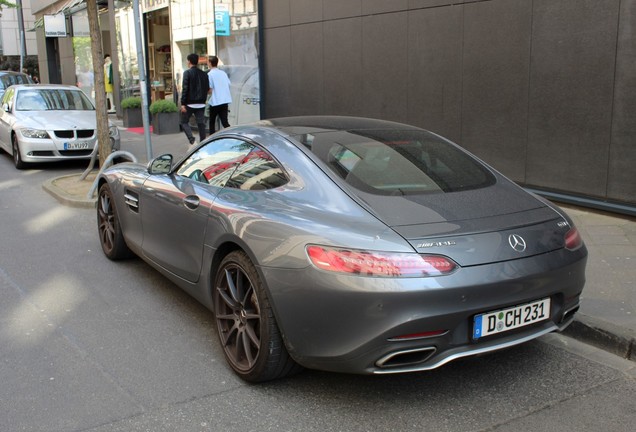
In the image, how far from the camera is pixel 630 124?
22.7ft

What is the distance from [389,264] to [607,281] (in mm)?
2984

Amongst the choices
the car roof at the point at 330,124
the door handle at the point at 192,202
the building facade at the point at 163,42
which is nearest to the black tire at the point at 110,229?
the door handle at the point at 192,202

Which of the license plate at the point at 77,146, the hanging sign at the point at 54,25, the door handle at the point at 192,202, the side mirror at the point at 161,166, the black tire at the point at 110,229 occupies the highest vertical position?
the hanging sign at the point at 54,25

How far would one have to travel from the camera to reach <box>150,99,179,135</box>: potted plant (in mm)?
16297

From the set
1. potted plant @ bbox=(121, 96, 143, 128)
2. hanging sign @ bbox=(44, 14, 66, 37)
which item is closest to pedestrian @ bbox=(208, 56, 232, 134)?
potted plant @ bbox=(121, 96, 143, 128)

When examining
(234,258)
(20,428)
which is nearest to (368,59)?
(234,258)

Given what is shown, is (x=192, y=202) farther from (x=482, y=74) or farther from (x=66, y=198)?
(x=482, y=74)

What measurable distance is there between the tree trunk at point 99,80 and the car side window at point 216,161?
5.64 m

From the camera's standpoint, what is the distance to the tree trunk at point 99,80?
383 inches

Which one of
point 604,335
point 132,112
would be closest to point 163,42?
point 132,112

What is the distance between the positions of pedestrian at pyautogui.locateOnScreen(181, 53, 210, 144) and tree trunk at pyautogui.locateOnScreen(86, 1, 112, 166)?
2.11 meters

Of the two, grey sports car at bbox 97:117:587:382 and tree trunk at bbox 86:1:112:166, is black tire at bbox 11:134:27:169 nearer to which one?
tree trunk at bbox 86:1:112:166

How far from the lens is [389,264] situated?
3.02m

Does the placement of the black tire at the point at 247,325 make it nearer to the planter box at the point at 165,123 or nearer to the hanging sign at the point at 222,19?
the hanging sign at the point at 222,19
